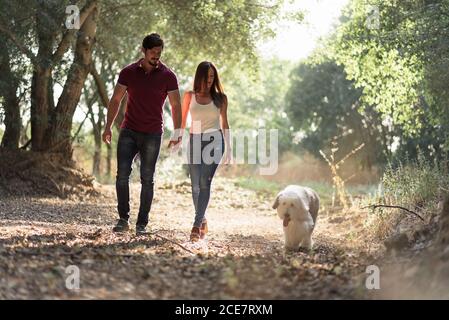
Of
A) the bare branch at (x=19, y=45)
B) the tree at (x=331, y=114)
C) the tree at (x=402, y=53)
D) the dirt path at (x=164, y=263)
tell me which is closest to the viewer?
the dirt path at (x=164, y=263)

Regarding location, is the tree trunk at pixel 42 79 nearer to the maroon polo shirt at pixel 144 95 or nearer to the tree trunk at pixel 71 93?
the tree trunk at pixel 71 93

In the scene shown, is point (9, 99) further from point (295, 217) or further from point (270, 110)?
point (270, 110)

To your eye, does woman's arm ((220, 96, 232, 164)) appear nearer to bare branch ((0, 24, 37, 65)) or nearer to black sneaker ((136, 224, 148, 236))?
black sneaker ((136, 224, 148, 236))

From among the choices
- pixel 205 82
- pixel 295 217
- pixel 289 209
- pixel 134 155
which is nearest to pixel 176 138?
pixel 134 155

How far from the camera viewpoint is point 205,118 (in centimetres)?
694

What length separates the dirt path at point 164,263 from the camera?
13.7ft

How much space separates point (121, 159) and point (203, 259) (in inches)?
69.6

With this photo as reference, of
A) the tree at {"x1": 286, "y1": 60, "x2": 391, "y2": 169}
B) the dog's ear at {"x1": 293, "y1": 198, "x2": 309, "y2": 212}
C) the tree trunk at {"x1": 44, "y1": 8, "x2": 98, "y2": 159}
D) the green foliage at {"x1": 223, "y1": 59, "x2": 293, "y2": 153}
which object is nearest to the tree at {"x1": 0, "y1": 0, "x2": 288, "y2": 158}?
the tree trunk at {"x1": 44, "y1": 8, "x2": 98, "y2": 159}

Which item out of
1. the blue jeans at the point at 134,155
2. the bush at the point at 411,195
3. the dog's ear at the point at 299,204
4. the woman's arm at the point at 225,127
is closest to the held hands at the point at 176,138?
the blue jeans at the point at 134,155

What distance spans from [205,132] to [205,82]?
23.4 inches

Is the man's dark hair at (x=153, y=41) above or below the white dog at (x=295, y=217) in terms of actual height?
above

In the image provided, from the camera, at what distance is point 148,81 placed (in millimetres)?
6762

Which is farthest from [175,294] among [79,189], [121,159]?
[79,189]
